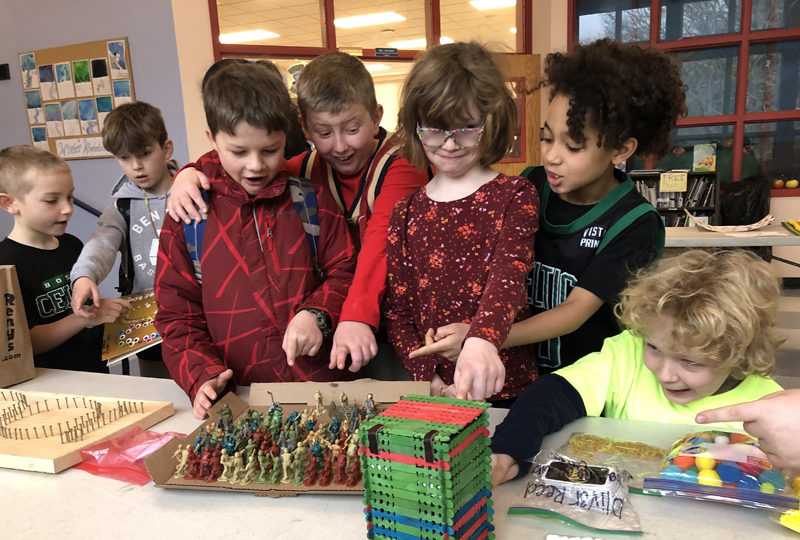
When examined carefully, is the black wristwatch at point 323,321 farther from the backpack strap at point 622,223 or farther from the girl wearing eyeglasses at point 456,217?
the backpack strap at point 622,223

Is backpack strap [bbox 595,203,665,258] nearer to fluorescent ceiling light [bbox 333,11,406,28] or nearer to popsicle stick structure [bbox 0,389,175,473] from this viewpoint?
popsicle stick structure [bbox 0,389,175,473]

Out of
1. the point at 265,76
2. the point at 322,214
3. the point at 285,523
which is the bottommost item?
the point at 285,523

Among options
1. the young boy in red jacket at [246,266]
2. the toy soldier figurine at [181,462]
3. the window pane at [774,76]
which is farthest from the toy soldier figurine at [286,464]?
the window pane at [774,76]

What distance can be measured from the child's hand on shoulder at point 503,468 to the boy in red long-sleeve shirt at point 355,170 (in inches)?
17.6

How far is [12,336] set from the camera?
160 cm

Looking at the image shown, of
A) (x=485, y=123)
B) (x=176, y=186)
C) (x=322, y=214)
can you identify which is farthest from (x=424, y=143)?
(x=176, y=186)

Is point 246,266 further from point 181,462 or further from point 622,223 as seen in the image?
point 622,223

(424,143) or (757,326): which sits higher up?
(424,143)

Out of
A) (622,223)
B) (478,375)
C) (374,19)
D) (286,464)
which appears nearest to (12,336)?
(286,464)

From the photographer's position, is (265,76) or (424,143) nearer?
(424,143)

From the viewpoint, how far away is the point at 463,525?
2.48ft

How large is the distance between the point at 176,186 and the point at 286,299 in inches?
17.3

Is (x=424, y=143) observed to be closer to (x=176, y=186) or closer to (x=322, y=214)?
(x=322, y=214)

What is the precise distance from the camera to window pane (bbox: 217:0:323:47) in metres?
6.14
